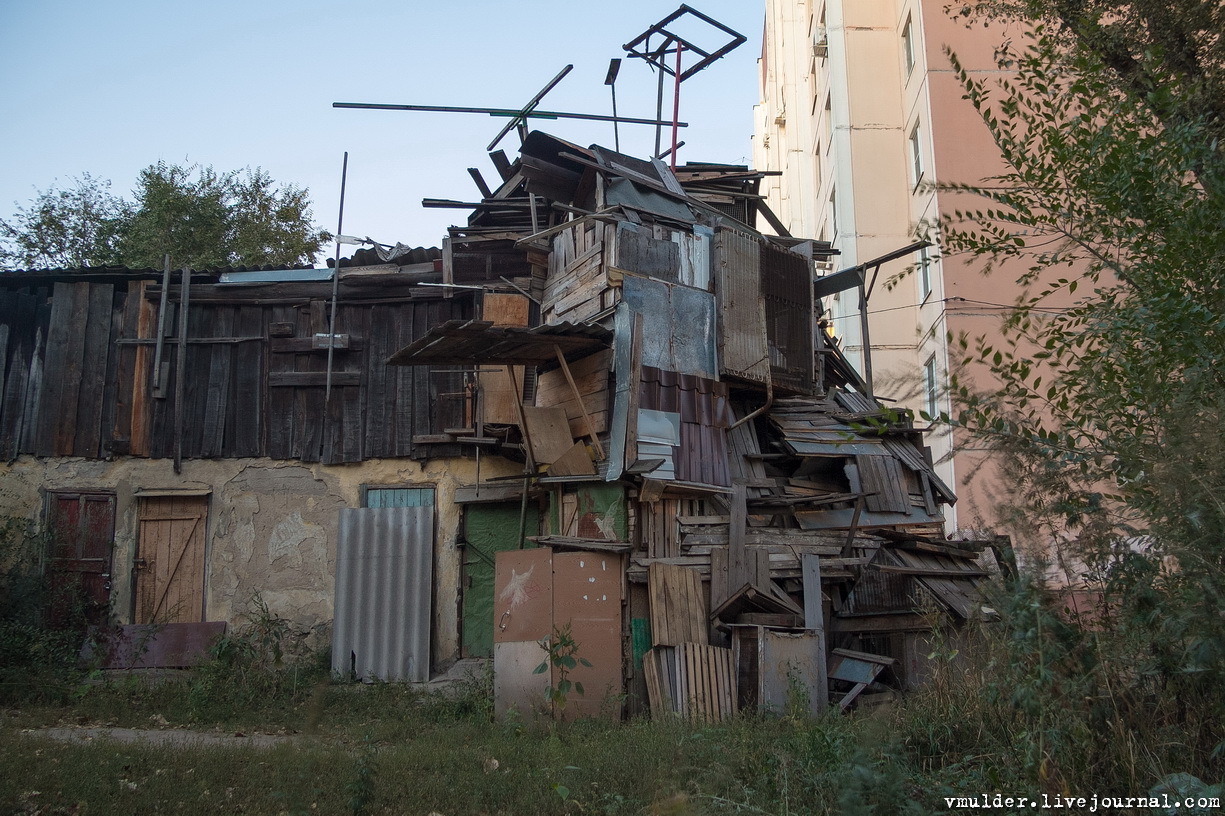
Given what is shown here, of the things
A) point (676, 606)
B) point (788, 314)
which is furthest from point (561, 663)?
point (788, 314)

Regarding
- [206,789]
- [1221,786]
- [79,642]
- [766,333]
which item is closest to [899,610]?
[766,333]

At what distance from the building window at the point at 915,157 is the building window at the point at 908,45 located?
1.44 metres

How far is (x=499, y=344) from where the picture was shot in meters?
10.9

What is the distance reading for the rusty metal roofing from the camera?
33.3ft

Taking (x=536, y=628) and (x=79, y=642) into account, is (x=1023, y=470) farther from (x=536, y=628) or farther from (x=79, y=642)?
(x=79, y=642)

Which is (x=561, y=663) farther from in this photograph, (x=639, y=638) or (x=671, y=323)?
(x=671, y=323)

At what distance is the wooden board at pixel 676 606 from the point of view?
10469 millimetres

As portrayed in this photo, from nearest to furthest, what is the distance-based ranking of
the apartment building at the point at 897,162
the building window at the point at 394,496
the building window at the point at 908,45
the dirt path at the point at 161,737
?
1. the dirt path at the point at 161,737
2. the building window at the point at 394,496
3. the apartment building at the point at 897,162
4. the building window at the point at 908,45

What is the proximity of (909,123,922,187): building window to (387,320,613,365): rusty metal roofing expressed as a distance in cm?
1254

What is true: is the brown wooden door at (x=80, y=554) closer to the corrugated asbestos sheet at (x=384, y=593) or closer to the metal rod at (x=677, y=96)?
the corrugated asbestos sheet at (x=384, y=593)

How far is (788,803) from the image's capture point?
5859 mm

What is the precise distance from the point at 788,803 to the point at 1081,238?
4558mm

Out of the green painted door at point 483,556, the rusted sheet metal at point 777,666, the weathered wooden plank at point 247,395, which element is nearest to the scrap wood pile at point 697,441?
the rusted sheet metal at point 777,666

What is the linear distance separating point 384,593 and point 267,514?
7.07 feet
